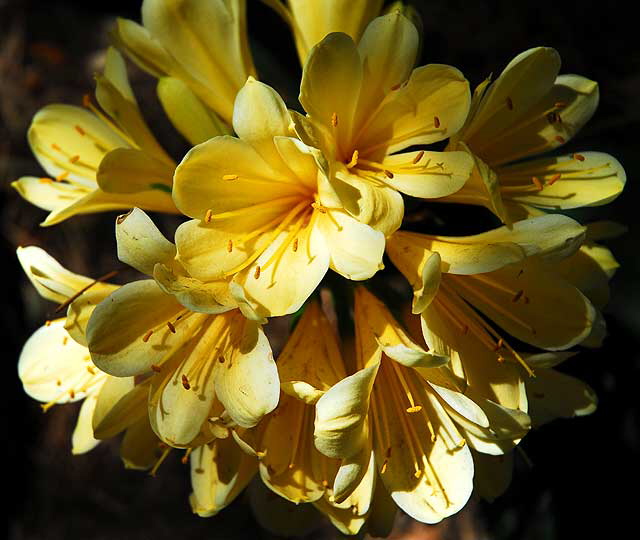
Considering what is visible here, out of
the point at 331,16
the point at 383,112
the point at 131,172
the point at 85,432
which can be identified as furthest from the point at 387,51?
the point at 85,432

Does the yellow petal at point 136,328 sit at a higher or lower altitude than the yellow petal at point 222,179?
lower

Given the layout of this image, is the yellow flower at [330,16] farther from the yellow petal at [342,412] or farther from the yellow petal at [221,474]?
the yellow petal at [221,474]

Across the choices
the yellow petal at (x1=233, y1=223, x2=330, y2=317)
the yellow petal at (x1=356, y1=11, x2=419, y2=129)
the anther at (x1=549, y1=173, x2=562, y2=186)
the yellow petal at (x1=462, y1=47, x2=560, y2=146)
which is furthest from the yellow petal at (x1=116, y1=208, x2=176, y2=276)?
the anther at (x1=549, y1=173, x2=562, y2=186)

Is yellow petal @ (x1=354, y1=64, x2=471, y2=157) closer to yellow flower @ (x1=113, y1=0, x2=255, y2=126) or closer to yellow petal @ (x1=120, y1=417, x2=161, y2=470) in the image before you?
yellow flower @ (x1=113, y1=0, x2=255, y2=126)

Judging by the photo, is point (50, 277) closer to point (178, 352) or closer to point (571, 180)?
point (178, 352)

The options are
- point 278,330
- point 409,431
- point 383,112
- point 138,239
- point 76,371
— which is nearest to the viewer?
point 138,239

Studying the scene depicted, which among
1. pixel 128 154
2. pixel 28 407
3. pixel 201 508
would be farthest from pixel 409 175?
pixel 28 407

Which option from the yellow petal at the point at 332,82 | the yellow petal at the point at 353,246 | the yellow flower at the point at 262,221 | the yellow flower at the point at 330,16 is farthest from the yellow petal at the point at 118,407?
the yellow flower at the point at 330,16
